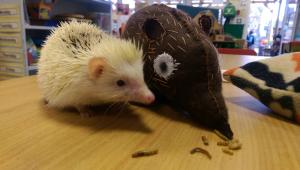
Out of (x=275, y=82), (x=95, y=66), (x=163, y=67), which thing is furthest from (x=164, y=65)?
(x=275, y=82)

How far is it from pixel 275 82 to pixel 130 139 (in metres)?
0.34

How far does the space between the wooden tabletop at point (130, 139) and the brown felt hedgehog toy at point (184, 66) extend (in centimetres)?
3

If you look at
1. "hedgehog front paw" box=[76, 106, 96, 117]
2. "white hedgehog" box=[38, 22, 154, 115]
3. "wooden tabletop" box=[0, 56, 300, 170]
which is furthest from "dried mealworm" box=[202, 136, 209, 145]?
"hedgehog front paw" box=[76, 106, 96, 117]

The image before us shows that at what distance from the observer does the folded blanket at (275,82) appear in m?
0.46

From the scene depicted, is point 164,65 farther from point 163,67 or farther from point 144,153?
point 144,153

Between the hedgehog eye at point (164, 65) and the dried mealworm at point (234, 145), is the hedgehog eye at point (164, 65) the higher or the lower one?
the higher one

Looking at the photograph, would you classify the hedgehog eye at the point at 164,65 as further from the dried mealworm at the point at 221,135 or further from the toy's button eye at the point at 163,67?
the dried mealworm at the point at 221,135

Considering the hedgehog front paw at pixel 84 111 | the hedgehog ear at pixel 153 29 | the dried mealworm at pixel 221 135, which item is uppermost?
the hedgehog ear at pixel 153 29

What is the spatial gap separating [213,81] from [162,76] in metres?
0.09

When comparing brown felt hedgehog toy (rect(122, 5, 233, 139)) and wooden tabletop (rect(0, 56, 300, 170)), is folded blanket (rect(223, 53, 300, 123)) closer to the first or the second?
wooden tabletop (rect(0, 56, 300, 170))

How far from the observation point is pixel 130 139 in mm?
378

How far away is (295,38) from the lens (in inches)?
148

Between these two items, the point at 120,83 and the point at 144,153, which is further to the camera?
the point at 120,83

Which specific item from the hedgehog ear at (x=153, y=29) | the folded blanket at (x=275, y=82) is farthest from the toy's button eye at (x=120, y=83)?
the folded blanket at (x=275, y=82)
